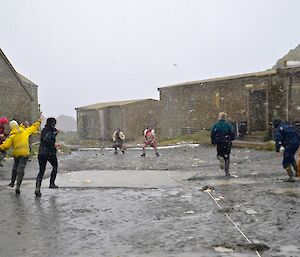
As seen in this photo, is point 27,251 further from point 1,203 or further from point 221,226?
point 1,203

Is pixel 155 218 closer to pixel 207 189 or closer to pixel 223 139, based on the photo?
pixel 207 189

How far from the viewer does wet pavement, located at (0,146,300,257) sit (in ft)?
16.6

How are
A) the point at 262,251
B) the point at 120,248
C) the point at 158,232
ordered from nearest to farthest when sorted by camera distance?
the point at 262,251 → the point at 120,248 → the point at 158,232

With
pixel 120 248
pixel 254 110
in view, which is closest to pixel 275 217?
pixel 120 248

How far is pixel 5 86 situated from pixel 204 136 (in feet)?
45.9

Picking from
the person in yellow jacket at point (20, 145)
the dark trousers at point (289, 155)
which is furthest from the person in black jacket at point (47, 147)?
the dark trousers at point (289, 155)

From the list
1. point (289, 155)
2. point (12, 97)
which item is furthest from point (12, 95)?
point (289, 155)

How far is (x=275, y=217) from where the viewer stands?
639cm

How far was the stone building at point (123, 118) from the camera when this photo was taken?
1495 inches

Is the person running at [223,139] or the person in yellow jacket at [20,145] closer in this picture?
the person in yellow jacket at [20,145]

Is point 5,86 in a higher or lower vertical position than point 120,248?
higher

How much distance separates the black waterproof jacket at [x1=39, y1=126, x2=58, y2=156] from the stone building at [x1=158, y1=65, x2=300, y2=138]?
17.4 metres

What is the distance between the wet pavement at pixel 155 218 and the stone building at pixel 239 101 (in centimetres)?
1372

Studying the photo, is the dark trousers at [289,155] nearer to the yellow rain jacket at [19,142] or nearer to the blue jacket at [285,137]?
the blue jacket at [285,137]
